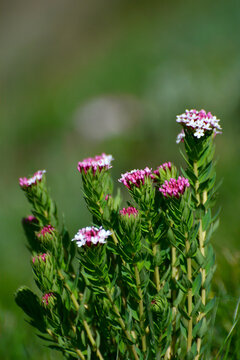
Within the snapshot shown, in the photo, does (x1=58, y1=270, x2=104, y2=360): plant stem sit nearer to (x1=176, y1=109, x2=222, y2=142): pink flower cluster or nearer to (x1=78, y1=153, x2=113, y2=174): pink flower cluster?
(x1=78, y1=153, x2=113, y2=174): pink flower cluster

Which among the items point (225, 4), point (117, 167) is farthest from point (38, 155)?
point (225, 4)

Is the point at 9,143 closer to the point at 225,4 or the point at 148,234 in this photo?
the point at 225,4

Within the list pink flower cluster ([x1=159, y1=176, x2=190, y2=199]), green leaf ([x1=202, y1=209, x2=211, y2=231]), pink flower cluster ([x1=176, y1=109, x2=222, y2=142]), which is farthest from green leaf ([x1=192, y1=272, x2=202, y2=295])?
pink flower cluster ([x1=176, y1=109, x2=222, y2=142])

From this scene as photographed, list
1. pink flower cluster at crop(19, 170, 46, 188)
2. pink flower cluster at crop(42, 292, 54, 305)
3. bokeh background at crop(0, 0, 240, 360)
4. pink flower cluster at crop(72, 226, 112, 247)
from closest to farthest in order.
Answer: pink flower cluster at crop(72, 226, 112, 247)
pink flower cluster at crop(42, 292, 54, 305)
pink flower cluster at crop(19, 170, 46, 188)
bokeh background at crop(0, 0, 240, 360)

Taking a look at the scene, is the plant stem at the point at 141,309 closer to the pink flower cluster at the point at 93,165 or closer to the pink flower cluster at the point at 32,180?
the pink flower cluster at the point at 93,165

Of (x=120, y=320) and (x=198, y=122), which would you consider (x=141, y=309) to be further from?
(x=198, y=122)

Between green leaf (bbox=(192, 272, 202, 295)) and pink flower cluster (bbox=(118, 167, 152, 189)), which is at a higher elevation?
pink flower cluster (bbox=(118, 167, 152, 189))

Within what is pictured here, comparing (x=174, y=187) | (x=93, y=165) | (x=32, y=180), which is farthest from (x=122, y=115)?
(x=174, y=187)

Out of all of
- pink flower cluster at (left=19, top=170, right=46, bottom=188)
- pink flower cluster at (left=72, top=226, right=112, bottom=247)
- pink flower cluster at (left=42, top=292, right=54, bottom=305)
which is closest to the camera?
pink flower cluster at (left=72, top=226, right=112, bottom=247)

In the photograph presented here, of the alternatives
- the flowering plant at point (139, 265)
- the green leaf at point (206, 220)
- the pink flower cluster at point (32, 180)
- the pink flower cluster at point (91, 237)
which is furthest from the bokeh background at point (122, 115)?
the pink flower cluster at point (91, 237)
